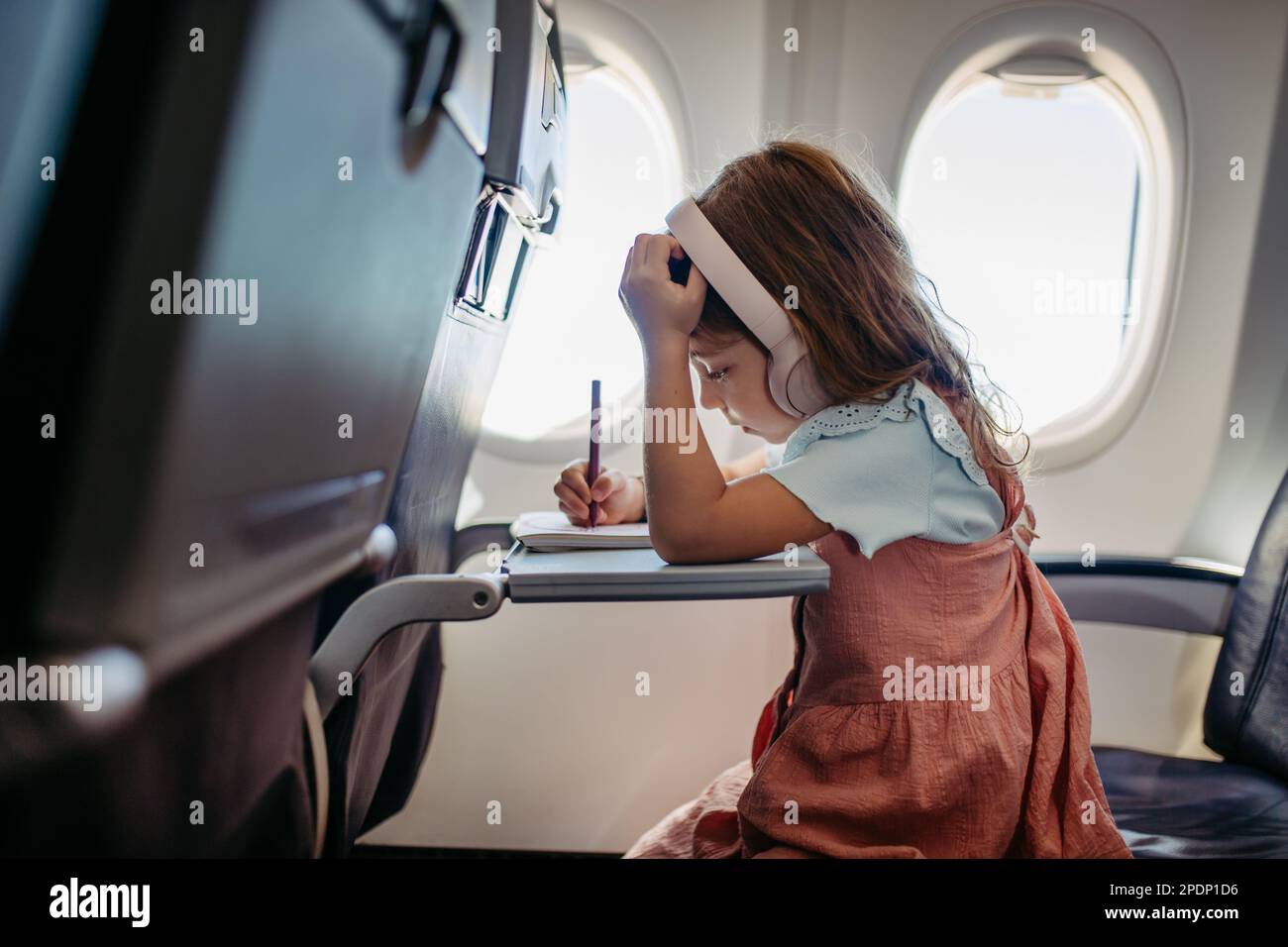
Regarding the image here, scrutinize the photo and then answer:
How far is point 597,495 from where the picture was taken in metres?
1.08

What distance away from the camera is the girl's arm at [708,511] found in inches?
32.1

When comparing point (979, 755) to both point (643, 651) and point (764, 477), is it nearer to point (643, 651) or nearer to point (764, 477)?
point (764, 477)

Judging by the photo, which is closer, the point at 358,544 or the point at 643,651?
the point at 358,544

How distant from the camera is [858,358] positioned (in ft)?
2.92

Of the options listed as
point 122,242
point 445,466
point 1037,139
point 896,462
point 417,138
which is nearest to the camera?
point 122,242

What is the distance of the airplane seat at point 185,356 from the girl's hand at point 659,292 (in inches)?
8.8

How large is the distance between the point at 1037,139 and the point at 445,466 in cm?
137

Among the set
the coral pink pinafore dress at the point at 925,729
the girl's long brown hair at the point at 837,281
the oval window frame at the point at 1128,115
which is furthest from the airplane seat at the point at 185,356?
the oval window frame at the point at 1128,115

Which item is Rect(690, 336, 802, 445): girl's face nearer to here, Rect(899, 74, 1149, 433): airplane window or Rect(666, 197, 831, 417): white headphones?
Rect(666, 197, 831, 417): white headphones

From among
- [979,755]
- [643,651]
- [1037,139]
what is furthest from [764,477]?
[1037,139]

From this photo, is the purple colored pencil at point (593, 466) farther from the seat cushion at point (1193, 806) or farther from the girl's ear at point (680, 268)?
the seat cushion at point (1193, 806)

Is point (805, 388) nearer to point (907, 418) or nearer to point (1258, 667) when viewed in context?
point (907, 418)

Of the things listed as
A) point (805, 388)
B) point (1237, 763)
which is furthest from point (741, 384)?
point (1237, 763)
